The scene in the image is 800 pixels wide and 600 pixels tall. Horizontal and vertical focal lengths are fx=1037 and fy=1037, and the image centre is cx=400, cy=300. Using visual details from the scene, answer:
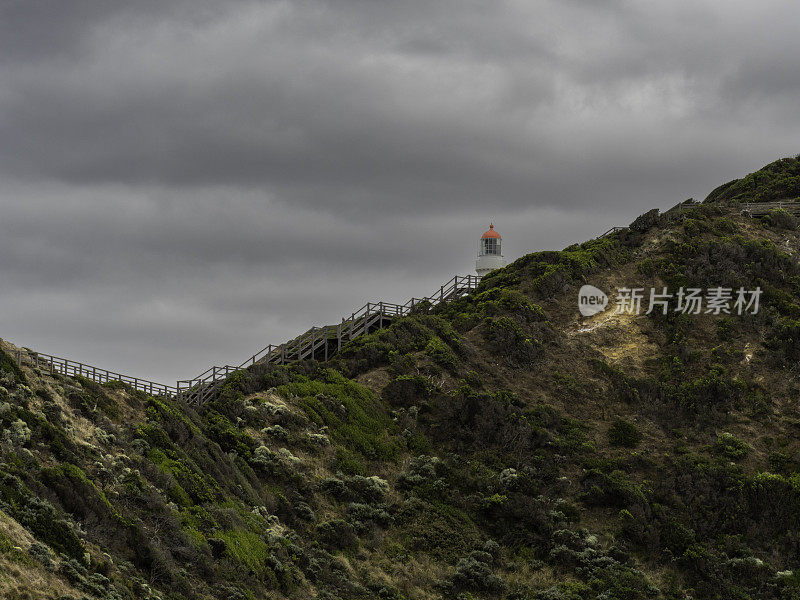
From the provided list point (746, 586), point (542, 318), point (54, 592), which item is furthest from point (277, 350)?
point (54, 592)

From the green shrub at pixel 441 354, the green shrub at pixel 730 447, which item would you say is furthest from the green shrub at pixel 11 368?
the green shrub at pixel 730 447

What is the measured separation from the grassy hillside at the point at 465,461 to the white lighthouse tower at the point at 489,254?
12.8 m

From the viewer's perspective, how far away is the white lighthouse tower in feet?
253

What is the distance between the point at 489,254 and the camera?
79.1 meters

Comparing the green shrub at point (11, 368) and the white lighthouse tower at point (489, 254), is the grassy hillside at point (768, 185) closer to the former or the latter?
the white lighthouse tower at point (489, 254)

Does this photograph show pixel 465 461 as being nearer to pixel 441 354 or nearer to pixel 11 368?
pixel 441 354

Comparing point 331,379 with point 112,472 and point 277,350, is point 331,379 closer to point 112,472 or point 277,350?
point 277,350

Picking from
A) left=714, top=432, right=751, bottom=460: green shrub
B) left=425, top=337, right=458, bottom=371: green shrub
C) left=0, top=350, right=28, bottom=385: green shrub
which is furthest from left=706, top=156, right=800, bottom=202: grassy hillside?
left=0, top=350, right=28, bottom=385: green shrub

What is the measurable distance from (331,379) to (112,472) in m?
18.9

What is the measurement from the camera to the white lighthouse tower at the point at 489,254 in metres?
77.2

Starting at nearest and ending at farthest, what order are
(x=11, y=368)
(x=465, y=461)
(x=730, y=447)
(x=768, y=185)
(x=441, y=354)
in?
(x=11, y=368) → (x=465, y=461) → (x=730, y=447) → (x=441, y=354) → (x=768, y=185)

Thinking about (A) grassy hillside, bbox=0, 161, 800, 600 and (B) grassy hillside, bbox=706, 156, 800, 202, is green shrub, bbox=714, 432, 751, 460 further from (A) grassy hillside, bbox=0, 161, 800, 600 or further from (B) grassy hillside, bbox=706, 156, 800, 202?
(B) grassy hillside, bbox=706, 156, 800, 202

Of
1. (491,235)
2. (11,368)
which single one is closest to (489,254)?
(491,235)

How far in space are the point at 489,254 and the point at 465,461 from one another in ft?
111
